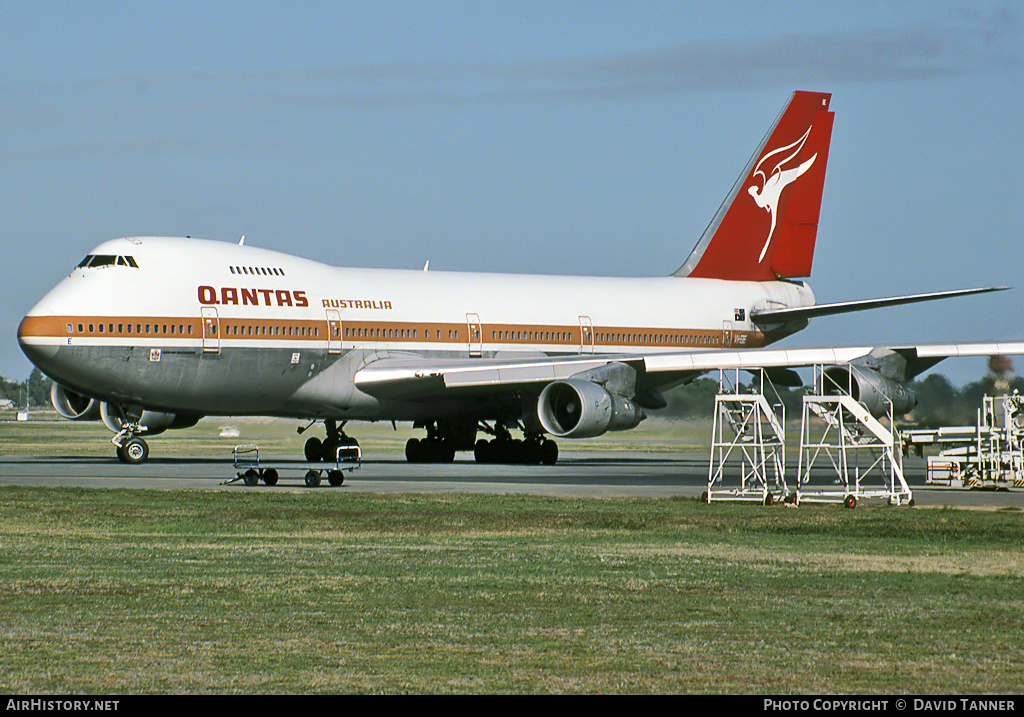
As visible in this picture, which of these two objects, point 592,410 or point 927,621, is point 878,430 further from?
point 927,621

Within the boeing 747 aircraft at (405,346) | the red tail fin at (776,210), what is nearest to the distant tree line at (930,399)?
the boeing 747 aircraft at (405,346)

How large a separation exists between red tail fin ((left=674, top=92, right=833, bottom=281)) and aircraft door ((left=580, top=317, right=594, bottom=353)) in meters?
6.08

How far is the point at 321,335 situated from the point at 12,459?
1190cm

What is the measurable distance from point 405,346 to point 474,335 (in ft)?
7.46

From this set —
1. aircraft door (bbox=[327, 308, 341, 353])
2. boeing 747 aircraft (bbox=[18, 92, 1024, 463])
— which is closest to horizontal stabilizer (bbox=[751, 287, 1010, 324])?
boeing 747 aircraft (bbox=[18, 92, 1024, 463])

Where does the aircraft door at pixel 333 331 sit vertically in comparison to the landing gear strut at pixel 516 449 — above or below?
above

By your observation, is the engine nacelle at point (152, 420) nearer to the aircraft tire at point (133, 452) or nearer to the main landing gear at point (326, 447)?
the aircraft tire at point (133, 452)

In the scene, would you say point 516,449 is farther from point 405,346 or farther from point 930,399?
point 930,399

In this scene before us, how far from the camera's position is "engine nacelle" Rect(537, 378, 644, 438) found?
101 feet

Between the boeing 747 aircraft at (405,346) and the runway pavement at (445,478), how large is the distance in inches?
53.1

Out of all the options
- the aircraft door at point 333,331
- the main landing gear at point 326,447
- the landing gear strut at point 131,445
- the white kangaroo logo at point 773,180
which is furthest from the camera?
the white kangaroo logo at point 773,180

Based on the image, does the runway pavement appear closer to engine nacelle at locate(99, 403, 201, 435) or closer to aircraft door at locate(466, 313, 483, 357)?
engine nacelle at locate(99, 403, 201, 435)

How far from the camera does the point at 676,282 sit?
41.9m

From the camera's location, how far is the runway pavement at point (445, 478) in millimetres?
24422
